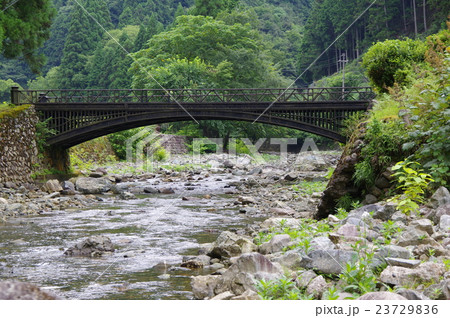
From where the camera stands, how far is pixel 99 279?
8.41 meters

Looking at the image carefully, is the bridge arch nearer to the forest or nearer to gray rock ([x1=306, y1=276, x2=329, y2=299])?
the forest

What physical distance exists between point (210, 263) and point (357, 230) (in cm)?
287

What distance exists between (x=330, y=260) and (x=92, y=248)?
605 cm

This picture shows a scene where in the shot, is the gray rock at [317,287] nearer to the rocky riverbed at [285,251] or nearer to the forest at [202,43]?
the rocky riverbed at [285,251]

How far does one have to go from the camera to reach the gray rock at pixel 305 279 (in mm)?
6062

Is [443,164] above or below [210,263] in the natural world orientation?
above

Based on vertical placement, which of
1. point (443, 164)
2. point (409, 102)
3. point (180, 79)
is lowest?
point (443, 164)

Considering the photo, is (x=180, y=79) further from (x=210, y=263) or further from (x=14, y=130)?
(x=210, y=263)

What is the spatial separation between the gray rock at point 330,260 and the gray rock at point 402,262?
0.44m

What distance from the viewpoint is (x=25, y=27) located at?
28188 millimetres

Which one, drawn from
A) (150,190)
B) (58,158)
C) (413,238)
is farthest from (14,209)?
(413,238)

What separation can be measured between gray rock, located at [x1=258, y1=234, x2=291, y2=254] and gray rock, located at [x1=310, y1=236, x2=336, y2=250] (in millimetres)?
1089

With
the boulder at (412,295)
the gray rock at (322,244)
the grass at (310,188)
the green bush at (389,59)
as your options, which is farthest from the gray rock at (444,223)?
the grass at (310,188)

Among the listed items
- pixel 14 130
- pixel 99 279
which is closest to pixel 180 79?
pixel 14 130
